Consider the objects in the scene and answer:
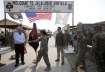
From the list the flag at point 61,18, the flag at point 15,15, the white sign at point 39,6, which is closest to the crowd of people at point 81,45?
the white sign at point 39,6

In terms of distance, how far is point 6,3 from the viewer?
13.8m

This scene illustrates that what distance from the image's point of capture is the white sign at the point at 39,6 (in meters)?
13.8

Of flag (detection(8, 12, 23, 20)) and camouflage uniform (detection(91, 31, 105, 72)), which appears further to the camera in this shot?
flag (detection(8, 12, 23, 20))

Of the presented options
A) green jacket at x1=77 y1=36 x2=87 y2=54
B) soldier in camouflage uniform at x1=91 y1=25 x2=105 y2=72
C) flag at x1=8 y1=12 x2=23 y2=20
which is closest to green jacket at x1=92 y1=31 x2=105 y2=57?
soldier in camouflage uniform at x1=91 y1=25 x2=105 y2=72

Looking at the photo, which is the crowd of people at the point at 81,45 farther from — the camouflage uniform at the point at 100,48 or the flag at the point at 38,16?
the flag at the point at 38,16

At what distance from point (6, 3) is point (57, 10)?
5.08 m

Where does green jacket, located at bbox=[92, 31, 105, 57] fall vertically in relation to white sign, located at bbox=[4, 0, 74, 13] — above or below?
below

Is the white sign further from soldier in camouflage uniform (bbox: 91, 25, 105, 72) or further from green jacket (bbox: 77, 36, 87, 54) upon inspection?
soldier in camouflage uniform (bbox: 91, 25, 105, 72)

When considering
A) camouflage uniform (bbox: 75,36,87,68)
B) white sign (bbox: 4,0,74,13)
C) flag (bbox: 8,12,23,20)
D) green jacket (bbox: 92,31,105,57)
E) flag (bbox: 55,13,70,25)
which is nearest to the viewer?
green jacket (bbox: 92,31,105,57)

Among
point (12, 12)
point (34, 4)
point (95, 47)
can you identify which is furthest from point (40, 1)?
point (95, 47)

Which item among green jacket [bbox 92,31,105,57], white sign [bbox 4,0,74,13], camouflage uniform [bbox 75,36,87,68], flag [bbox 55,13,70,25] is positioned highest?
white sign [bbox 4,0,74,13]

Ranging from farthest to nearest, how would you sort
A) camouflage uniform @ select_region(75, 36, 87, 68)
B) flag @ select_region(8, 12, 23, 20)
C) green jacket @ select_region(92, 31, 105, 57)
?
flag @ select_region(8, 12, 23, 20), camouflage uniform @ select_region(75, 36, 87, 68), green jacket @ select_region(92, 31, 105, 57)

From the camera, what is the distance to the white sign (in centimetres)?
1376

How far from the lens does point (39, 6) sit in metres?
13.8
